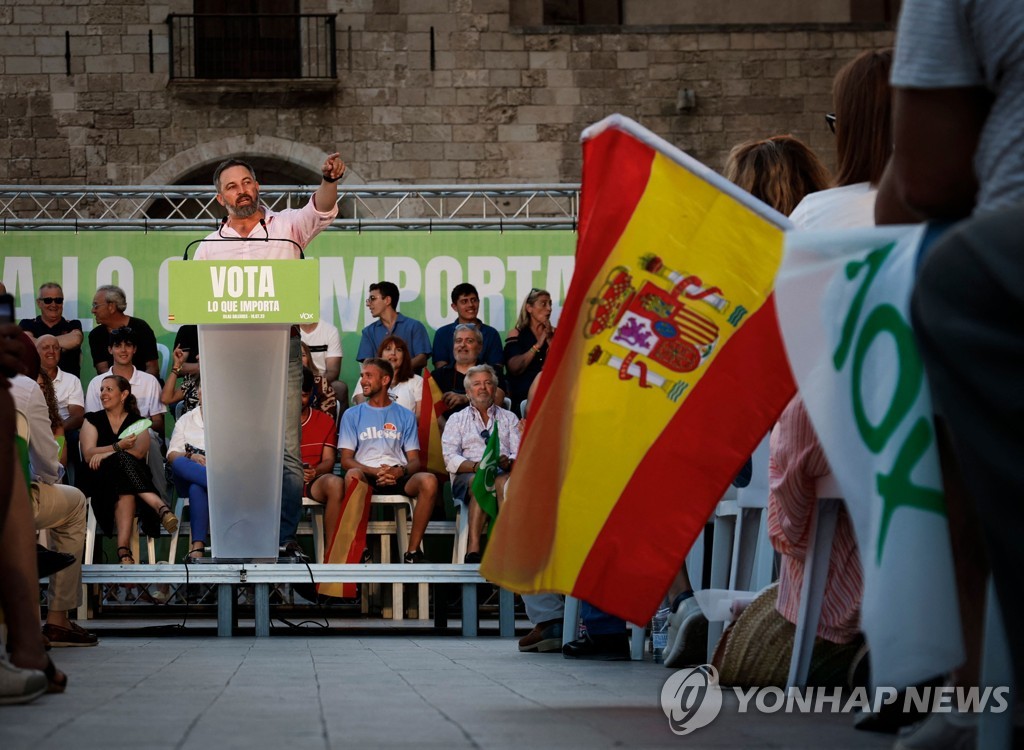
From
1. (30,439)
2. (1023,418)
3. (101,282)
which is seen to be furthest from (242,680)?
(101,282)

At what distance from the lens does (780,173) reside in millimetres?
4816

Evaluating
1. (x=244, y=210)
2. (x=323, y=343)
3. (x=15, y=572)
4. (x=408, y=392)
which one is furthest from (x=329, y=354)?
(x=15, y=572)

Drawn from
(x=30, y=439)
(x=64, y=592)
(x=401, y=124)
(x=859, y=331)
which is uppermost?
(x=401, y=124)

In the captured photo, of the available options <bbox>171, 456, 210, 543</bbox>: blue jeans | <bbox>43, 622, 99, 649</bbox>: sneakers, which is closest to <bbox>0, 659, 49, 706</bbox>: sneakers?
<bbox>43, 622, 99, 649</bbox>: sneakers

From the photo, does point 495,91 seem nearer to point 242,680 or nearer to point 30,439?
point 30,439

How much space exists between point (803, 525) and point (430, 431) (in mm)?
7374

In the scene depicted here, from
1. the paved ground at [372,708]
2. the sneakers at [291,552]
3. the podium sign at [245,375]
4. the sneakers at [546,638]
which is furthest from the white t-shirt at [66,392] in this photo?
the sneakers at [546,638]

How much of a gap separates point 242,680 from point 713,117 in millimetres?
16430

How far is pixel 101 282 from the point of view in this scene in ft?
38.7

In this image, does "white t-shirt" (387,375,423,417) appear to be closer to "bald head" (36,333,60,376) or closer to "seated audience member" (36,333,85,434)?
"seated audience member" (36,333,85,434)

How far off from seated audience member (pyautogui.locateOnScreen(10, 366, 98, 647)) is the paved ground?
0.79 meters

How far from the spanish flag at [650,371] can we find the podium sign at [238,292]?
304cm

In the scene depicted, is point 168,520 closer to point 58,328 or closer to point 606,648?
point 58,328

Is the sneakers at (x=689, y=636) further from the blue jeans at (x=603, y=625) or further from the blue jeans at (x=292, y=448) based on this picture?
the blue jeans at (x=292, y=448)
